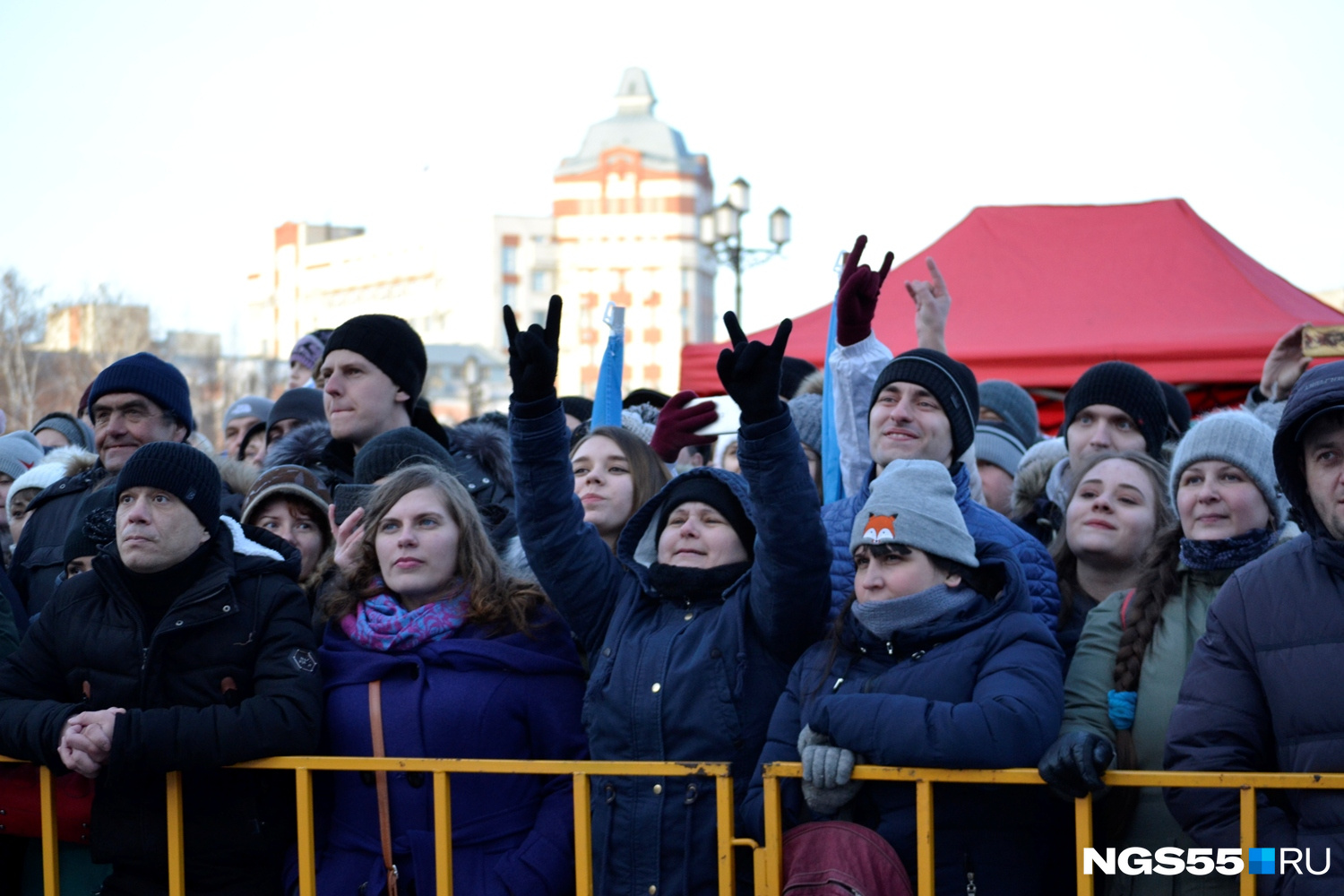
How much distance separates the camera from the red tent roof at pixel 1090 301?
7.33 m

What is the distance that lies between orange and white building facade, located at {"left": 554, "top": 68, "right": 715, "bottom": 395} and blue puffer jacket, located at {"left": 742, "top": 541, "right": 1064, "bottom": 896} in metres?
79.3

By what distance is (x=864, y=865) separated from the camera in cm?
251

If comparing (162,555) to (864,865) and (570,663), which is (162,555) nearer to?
(570,663)

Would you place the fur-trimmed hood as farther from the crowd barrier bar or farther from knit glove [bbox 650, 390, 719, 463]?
the crowd barrier bar

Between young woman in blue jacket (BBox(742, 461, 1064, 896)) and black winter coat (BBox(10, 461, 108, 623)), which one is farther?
black winter coat (BBox(10, 461, 108, 623))

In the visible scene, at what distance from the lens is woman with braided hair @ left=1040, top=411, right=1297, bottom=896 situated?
9.22 feet

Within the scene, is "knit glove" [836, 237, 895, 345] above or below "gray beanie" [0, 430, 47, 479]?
above

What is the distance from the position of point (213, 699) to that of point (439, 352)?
83734mm

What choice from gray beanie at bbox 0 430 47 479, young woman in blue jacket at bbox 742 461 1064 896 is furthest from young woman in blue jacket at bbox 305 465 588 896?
gray beanie at bbox 0 430 47 479

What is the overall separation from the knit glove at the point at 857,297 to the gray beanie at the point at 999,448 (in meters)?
0.96

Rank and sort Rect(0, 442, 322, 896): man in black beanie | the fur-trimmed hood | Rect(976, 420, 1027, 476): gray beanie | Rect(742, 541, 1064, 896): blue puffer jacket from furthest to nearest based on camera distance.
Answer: Rect(976, 420, 1027, 476): gray beanie
the fur-trimmed hood
Rect(0, 442, 322, 896): man in black beanie
Rect(742, 541, 1064, 896): blue puffer jacket

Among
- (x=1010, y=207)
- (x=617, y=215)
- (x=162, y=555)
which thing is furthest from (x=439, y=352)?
(x=162, y=555)
